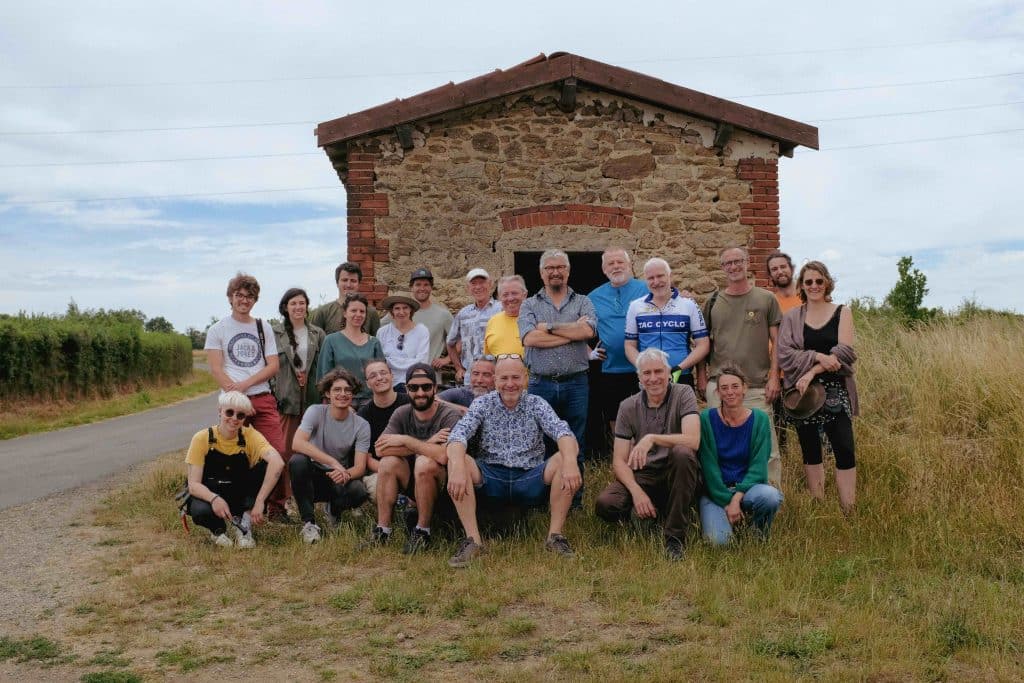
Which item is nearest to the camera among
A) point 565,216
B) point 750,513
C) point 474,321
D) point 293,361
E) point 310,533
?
point 750,513

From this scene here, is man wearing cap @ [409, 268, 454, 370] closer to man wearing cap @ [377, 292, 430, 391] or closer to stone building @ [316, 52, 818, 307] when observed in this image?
man wearing cap @ [377, 292, 430, 391]

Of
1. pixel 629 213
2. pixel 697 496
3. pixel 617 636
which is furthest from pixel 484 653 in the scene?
pixel 629 213

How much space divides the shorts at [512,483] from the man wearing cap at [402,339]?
140cm

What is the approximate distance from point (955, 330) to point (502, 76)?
636 centimetres

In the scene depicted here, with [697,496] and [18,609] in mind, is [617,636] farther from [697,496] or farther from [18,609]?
[18,609]

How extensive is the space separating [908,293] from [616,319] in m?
10.9

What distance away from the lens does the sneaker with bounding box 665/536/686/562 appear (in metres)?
5.02

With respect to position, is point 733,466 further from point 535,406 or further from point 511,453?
point 511,453

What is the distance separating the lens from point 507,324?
6.34m

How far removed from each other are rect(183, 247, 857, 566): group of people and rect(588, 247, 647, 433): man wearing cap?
1 centimetres

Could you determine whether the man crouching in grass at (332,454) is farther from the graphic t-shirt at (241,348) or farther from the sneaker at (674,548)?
the sneaker at (674,548)

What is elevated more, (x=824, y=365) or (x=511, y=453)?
(x=824, y=365)

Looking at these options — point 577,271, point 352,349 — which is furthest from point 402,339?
point 577,271

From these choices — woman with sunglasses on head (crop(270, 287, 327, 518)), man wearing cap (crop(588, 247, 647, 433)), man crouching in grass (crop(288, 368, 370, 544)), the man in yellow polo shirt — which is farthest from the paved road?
man wearing cap (crop(588, 247, 647, 433))
